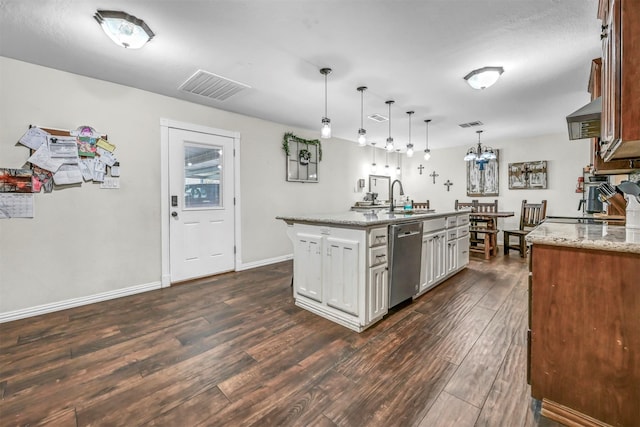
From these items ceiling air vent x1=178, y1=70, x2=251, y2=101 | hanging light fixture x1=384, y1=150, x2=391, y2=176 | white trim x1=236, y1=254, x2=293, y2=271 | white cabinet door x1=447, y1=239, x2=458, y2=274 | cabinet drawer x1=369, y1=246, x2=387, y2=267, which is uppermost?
ceiling air vent x1=178, y1=70, x2=251, y2=101

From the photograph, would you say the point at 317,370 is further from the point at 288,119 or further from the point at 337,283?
the point at 288,119

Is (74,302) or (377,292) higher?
(377,292)

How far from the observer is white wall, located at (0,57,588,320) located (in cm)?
256

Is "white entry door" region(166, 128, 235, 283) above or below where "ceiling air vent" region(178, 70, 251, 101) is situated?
below

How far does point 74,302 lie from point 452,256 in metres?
4.37

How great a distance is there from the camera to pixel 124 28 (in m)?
1.96

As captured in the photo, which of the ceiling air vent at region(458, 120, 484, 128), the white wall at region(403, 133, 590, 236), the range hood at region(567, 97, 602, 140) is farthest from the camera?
the white wall at region(403, 133, 590, 236)

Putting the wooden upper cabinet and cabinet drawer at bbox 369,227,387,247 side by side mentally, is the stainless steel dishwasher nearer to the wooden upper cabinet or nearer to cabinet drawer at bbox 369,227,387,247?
cabinet drawer at bbox 369,227,387,247

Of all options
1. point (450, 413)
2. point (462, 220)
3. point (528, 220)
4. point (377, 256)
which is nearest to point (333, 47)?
point (377, 256)

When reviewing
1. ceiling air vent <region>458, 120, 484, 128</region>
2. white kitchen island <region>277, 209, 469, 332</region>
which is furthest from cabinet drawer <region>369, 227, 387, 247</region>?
ceiling air vent <region>458, 120, 484, 128</region>

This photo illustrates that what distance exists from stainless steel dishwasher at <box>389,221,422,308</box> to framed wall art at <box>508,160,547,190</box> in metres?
4.58

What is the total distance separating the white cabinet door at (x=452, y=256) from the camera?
3.55 meters

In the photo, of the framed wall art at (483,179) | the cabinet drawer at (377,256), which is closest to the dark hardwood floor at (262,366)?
the cabinet drawer at (377,256)

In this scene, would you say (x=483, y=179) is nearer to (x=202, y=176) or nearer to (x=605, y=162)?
(x=605, y=162)
